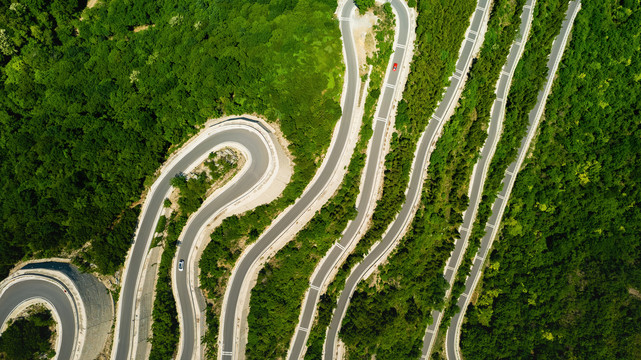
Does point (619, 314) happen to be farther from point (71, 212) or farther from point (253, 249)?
point (71, 212)

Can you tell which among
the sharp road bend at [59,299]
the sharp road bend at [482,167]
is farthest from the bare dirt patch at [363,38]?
the sharp road bend at [59,299]

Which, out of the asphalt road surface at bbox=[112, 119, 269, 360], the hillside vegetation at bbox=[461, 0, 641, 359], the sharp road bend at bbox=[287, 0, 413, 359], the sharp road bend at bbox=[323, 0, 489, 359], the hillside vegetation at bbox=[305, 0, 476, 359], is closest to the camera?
the asphalt road surface at bbox=[112, 119, 269, 360]

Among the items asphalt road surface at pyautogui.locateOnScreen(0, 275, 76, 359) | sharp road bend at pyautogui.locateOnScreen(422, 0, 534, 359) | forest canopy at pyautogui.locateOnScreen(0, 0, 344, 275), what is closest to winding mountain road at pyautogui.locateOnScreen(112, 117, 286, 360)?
forest canopy at pyautogui.locateOnScreen(0, 0, 344, 275)

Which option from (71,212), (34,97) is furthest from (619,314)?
(34,97)

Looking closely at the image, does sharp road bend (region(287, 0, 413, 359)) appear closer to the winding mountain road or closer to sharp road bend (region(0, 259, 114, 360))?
the winding mountain road

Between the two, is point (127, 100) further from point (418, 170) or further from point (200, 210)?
point (418, 170)

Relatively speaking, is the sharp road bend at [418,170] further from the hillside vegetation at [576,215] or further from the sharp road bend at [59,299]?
the sharp road bend at [59,299]
